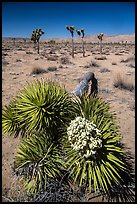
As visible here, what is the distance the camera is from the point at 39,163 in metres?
3.88

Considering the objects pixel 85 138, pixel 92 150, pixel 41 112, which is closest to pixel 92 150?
pixel 92 150

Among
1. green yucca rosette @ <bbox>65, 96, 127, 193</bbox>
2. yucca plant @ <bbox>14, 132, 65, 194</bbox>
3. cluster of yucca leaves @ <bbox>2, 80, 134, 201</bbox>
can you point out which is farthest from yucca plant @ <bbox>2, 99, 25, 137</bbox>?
green yucca rosette @ <bbox>65, 96, 127, 193</bbox>

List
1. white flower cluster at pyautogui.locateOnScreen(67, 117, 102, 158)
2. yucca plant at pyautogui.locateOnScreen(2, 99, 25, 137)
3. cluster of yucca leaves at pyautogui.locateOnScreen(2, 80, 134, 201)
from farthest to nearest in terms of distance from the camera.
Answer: yucca plant at pyautogui.locateOnScreen(2, 99, 25, 137) < cluster of yucca leaves at pyautogui.locateOnScreen(2, 80, 134, 201) < white flower cluster at pyautogui.locateOnScreen(67, 117, 102, 158)

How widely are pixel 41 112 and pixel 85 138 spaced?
3.31ft

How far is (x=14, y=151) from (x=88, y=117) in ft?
8.56

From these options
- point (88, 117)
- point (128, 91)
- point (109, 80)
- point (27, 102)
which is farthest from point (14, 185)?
point (109, 80)

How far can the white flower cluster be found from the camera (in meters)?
3.13

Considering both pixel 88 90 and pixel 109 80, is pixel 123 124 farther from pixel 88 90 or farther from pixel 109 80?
pixel 109 80

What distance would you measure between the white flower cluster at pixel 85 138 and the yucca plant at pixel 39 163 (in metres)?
0.81

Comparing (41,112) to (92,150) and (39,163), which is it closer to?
(39,163)

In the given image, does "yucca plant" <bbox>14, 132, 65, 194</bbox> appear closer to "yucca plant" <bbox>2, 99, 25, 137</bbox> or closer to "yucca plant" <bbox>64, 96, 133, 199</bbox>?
"yucca plant" <bbox>2, 99, 25, 137</bbox>

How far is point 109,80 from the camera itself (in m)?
12.8

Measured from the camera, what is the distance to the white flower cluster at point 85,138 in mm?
3129

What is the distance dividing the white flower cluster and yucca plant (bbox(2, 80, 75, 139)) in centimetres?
72
